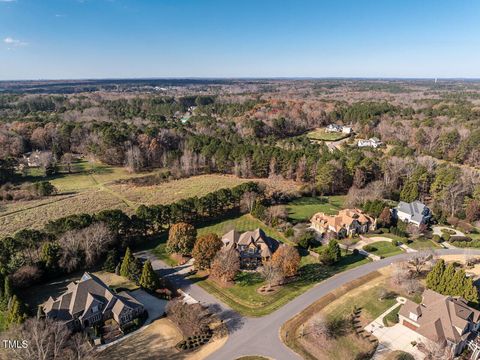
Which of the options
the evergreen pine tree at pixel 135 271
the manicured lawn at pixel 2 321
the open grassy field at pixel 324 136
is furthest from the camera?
the open grassy field at pixel 324 136

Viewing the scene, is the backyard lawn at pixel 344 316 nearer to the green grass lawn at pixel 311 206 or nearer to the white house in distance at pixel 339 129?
the green grass lawn at pixel 311 206

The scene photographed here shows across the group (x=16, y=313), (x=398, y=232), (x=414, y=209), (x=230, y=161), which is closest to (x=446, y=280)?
(x=398, y=232)

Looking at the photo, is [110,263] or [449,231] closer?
[110,263]

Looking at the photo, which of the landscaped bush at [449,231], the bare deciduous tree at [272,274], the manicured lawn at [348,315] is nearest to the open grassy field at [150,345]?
the manicured lawn at [348,315]

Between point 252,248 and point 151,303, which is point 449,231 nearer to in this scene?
point 252,248

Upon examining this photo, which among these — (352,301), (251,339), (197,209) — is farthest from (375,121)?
(251,339)

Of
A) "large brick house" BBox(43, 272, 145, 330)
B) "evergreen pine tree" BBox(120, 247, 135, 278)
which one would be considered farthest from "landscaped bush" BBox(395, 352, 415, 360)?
"evergreen pine tree" BBox(120, 247, 135, 278)

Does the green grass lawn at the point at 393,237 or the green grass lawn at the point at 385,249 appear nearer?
the green grass lawn at the point at 385,249

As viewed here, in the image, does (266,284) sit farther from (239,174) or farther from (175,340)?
(239,174)
